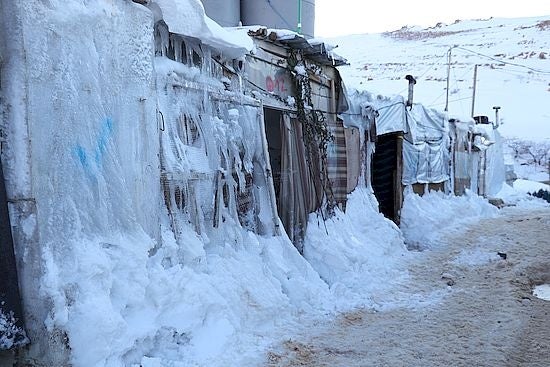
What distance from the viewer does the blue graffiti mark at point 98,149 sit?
3607mm

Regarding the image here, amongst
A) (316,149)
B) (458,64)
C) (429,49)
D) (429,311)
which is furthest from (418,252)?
(429,49)

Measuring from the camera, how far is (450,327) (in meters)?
5.36

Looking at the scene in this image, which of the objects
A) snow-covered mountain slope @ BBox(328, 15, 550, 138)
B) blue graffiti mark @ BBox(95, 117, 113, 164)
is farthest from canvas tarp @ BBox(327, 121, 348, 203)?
snow-covered mountain slope @ BBox(328, 15, 550, 138)

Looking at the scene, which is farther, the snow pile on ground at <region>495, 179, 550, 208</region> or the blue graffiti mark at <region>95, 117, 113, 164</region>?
the snow pile on ground at <region>495, 179, 550, 208</region>

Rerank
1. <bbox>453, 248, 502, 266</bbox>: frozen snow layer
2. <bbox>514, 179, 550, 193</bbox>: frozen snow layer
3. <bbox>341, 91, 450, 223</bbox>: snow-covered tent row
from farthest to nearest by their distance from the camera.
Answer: <bbox>514, 179, 550, 193</bbox>: frozen snow layer < <bbox>341, 91, 450, 223</bbox>: snow-covered tent row < <bbox>453, 248, 502, 266</bbox>: frozen snow layer

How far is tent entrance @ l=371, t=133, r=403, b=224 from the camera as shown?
1166 centimetres

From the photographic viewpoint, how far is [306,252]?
7172 millimetres

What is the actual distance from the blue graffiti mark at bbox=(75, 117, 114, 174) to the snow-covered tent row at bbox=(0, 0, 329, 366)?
1 centimetres

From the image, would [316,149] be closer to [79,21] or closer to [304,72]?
[304,72]

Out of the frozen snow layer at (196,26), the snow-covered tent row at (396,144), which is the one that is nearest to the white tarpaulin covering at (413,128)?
the snow-covered tent row at (396,144)

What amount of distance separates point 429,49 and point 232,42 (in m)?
56.4

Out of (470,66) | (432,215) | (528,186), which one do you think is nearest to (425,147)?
(432,215)

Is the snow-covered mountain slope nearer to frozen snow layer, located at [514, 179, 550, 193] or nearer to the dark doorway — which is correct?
frozen snow layer, located at [514, 179, 550, 193]

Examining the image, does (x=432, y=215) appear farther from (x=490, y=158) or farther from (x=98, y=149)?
(x=98, y=149)
